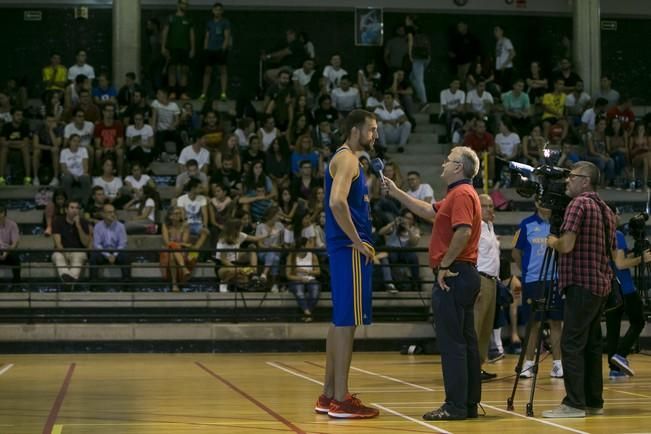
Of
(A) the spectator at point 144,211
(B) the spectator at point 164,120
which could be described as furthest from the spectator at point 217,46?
(A) the spectator at point 144,211

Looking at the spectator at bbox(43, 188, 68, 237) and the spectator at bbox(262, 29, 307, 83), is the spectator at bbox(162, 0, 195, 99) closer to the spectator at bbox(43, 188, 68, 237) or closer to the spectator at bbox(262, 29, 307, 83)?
the spectator at bbox(262, 29, 307, 83)

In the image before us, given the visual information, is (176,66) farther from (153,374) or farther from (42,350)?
(153,374)

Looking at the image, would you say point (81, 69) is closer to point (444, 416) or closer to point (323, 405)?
point (323, 405)

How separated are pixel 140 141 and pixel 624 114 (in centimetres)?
956

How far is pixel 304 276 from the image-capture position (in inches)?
741

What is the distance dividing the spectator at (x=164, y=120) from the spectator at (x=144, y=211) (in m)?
2.50

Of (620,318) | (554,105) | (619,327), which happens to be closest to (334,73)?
(554,105)

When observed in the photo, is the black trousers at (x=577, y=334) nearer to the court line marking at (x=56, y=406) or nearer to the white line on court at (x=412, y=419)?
the white line on court at (x=412, y=419)

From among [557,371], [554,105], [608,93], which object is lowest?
[557,371]

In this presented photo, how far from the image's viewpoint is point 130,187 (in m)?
20.9

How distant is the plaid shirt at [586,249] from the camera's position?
8938 mm

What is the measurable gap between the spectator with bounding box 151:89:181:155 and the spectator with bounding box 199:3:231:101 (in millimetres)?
1989

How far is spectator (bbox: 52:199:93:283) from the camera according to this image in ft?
61.8

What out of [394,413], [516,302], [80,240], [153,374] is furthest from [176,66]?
[394,413]
